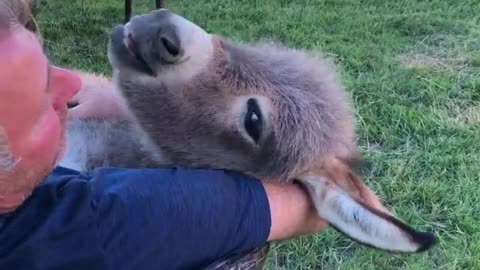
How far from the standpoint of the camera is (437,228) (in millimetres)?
3695

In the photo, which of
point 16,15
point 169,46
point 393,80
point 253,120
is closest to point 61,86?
point 16,15

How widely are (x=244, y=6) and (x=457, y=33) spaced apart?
5.01ft

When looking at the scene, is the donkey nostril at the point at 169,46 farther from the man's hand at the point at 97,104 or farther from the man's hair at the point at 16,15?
the man's hair at the point at 16,15

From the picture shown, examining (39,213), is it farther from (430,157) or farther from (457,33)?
(457,33)

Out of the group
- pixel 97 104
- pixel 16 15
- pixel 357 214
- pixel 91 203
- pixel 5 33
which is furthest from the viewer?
pixel 97 104

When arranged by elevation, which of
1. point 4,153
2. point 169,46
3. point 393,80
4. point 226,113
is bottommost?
point 393,80

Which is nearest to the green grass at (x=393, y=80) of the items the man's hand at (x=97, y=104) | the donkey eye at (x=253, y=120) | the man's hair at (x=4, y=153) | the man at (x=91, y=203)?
the man's hand at (x=97, y=104)

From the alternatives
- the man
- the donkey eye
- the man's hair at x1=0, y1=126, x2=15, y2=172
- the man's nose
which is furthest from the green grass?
the man's hair at x1=0, y1=126, x2=15, y2=172

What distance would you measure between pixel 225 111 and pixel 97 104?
40 cm

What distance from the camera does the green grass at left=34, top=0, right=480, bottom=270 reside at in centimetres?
356

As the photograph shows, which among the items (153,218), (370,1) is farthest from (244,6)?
(153,218)

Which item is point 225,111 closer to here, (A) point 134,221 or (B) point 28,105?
(A) point 134,221

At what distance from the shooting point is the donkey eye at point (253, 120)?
2.07 m

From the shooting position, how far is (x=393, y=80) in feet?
16.3
